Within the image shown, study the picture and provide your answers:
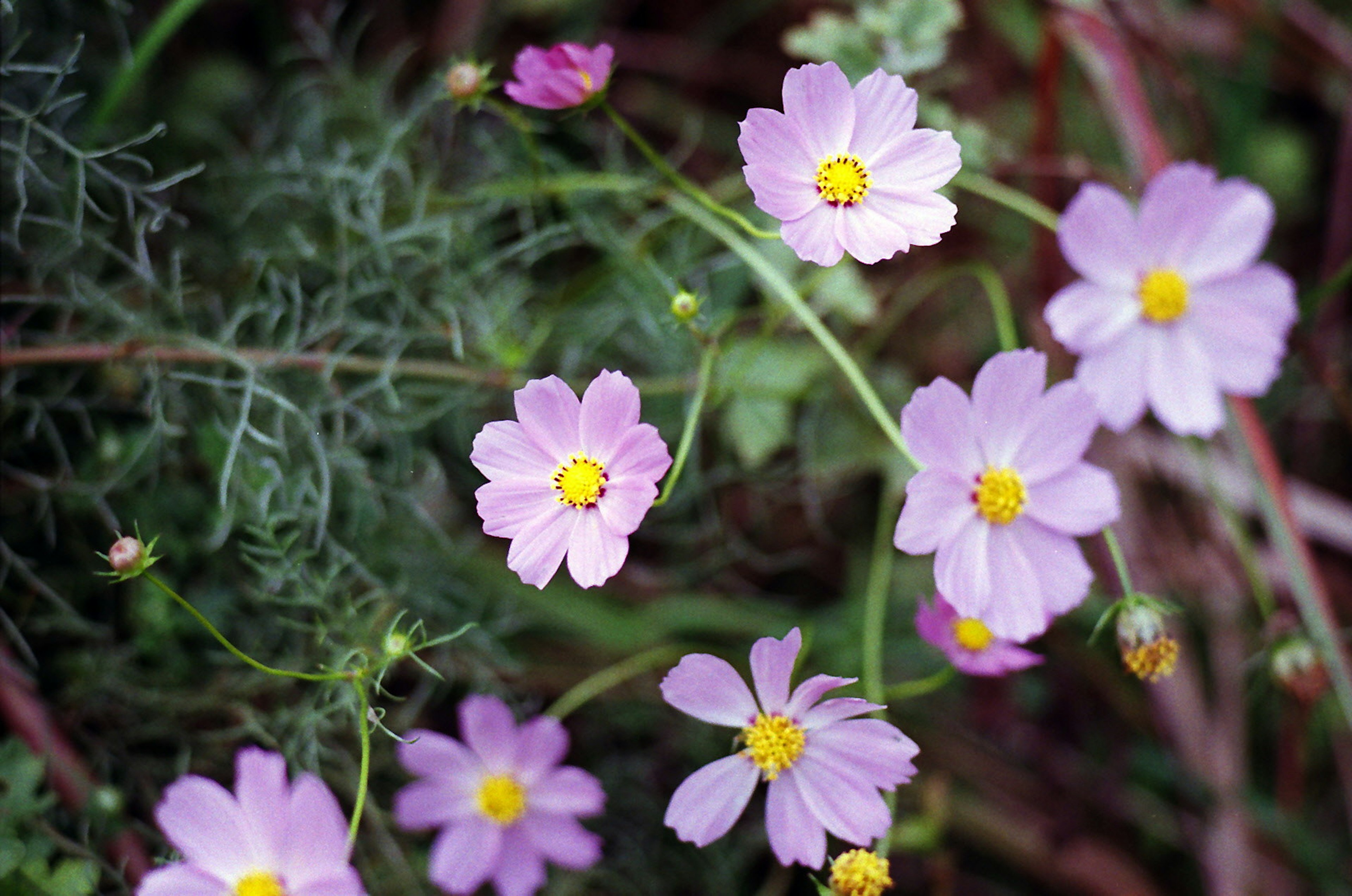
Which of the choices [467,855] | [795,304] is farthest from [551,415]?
[467,855]

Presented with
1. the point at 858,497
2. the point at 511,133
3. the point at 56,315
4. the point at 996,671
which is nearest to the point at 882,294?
the point at 858,497

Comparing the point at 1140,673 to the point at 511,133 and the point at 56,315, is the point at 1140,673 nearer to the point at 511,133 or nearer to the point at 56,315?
the point at 511,133

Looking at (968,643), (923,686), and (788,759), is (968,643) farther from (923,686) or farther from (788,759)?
(788,759)

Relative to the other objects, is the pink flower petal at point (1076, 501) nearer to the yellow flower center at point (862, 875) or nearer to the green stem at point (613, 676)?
the yellow flower center at point (862, 875)

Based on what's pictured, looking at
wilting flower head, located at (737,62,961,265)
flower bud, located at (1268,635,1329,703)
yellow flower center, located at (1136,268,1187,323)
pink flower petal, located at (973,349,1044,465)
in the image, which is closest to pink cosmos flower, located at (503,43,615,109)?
wilting flower head, located at (737,62,961,265)

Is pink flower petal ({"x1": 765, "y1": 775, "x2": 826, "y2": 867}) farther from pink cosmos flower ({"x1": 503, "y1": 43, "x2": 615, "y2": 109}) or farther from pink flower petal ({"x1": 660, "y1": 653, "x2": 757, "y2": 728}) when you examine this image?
pink cosmos flower ({"x1": 503, "y1": 43, "x2": 615, "y2": 109})

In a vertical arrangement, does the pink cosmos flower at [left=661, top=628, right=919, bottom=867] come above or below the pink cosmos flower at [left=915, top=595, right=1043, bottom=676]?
below
